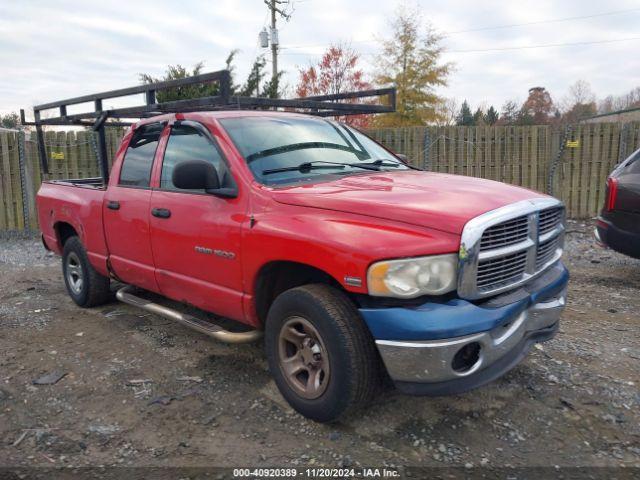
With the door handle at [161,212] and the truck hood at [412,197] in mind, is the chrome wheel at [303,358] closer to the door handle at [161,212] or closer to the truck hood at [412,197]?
the truck hood at [412,197]

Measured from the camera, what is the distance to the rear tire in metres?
5.32

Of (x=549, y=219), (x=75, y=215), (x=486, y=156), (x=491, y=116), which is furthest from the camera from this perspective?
(x=491, y=116)

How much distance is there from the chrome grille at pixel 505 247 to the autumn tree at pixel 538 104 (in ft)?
154

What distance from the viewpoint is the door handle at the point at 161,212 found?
155 inches

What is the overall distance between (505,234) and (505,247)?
0.07 meters

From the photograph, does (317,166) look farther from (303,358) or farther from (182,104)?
(182,104)

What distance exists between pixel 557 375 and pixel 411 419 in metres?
1.24

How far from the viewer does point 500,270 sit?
2824 mm

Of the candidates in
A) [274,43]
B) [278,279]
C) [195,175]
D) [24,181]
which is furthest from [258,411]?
[274,43]

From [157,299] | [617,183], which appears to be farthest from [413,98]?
[157,299]

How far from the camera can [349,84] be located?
2561 centimetres

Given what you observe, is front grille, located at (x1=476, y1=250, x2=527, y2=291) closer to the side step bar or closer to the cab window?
the side step bar

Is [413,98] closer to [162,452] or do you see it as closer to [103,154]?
[103,154]

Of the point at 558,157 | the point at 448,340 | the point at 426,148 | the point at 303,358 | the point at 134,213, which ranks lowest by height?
the point at 303,358
